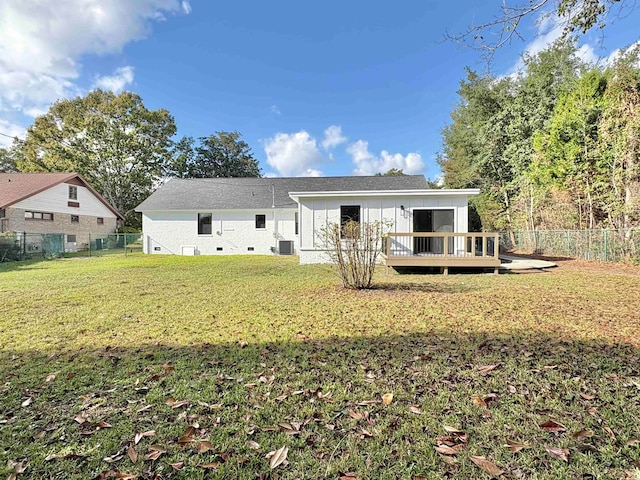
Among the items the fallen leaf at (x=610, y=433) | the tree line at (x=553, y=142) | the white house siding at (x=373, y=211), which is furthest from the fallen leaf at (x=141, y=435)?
the tree line at (x=553, y=142)

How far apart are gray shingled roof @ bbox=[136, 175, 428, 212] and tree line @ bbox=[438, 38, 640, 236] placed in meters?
5.61

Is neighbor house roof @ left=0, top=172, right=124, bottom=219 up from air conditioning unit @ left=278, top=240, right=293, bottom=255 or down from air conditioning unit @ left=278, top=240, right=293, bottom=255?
up

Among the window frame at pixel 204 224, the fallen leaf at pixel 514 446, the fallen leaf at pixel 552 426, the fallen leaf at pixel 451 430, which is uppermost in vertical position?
the window frame at pixel 204 224

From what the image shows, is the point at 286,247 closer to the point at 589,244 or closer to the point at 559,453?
the point at 589,244

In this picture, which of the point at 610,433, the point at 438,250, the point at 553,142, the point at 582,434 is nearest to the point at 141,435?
the point at 582,434

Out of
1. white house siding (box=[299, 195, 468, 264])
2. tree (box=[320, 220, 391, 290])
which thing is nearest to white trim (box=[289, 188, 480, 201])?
white house siding (box=[299, 195, 468, 264])

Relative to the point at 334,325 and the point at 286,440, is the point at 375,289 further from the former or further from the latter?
the point at 286,440

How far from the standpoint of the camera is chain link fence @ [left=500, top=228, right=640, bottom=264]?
10602 millimetres

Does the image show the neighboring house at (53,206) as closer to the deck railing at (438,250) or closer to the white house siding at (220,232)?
the white house siding at (220,232)

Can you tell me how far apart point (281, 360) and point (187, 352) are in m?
1.11

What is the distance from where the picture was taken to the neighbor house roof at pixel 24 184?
1745cm

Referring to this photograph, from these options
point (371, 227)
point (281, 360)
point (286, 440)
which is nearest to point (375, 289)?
point (371, 227)

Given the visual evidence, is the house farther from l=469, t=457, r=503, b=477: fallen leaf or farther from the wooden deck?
l=469, t=457, r=503, b=477: fallen leaf

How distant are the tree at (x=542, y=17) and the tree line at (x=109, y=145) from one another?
32.0 metres
